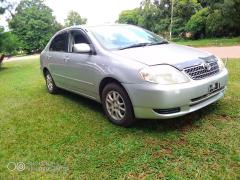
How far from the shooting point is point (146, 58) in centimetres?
409

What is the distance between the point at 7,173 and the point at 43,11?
192ft

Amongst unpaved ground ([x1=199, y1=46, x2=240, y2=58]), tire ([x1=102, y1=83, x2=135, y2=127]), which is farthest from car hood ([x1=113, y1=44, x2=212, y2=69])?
unpaved ground ([x1=199, y1=46, x2=240, y2=58])

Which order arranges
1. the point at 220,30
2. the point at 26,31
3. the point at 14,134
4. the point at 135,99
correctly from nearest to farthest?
the point at 135,99 < the point at 14,134 < the point at 220,30 < the point at 26,31

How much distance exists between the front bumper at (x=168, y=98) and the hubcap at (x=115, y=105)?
0.98 ft

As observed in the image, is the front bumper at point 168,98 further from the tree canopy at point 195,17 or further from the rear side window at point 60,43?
the tree canopy at point 195,17

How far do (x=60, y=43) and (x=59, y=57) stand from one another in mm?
352

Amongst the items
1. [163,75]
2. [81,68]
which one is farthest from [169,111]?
[81,68]

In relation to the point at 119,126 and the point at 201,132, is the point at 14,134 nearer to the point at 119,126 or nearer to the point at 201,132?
the point at 119,126

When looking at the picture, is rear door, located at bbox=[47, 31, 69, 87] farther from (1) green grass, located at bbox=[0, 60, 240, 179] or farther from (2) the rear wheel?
(1) green grass, located at bbox=[0, 60, 240, 179]

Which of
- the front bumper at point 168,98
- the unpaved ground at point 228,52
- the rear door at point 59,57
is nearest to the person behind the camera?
the front bumper at point 168,98

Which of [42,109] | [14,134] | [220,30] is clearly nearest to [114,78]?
[14,134]

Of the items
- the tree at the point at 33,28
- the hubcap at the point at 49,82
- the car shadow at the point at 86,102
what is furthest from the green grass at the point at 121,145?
the tree at the point at 33,28

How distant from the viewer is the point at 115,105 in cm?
444

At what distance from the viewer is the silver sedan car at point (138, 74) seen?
3818 mm
